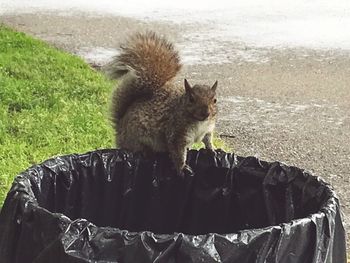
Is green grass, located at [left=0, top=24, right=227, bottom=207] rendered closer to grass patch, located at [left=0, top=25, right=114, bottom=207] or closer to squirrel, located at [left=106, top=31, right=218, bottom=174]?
grass patch, located at [left=0, top=25, right=114, bottom=207]

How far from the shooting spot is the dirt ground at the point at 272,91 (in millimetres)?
5293

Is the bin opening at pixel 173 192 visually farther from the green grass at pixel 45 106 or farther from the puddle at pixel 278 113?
the puddle at pixel 278 113

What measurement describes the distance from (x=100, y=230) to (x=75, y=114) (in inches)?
142

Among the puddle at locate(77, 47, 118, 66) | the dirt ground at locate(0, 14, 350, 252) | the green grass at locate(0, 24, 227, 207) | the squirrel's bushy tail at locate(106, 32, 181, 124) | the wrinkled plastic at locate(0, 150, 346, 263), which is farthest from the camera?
the puddle at locate(77, 47, 118, 66)

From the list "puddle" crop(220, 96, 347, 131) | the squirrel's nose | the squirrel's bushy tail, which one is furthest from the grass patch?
the squirrel's nose

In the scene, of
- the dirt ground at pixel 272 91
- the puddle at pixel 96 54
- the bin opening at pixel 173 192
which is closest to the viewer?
the bin opening at pixel 173 192

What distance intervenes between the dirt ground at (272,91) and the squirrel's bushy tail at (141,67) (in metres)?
1.36

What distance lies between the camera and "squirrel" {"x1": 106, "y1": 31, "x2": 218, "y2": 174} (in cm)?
313

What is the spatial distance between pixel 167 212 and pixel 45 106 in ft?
9.31

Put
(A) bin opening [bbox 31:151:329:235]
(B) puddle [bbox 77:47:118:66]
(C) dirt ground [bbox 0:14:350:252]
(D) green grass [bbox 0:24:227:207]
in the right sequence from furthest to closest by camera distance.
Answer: (B) puddle [bbox 77:47:118:66], (C) dirt ground [bbox 0:14:350:252], (D) green grass [bbox 0:24:227:207], (A) bin opening [bbox 31:151:329:235]

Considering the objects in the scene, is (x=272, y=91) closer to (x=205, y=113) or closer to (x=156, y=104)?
(x=156, y=104)

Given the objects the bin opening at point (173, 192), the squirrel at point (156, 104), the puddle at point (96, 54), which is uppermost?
the squirrel at point (156, 104)

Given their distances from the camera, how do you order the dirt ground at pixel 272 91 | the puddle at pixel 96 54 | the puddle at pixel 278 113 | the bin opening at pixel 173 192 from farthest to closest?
the puddle at pixel 96 54
the puddle at pixel 278 113
the dirt ground at pixel 272 91
the bin opening at pixel 173 192

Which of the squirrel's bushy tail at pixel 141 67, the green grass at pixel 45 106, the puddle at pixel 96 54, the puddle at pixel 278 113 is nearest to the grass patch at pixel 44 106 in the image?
the green grass at pixel 45 106
